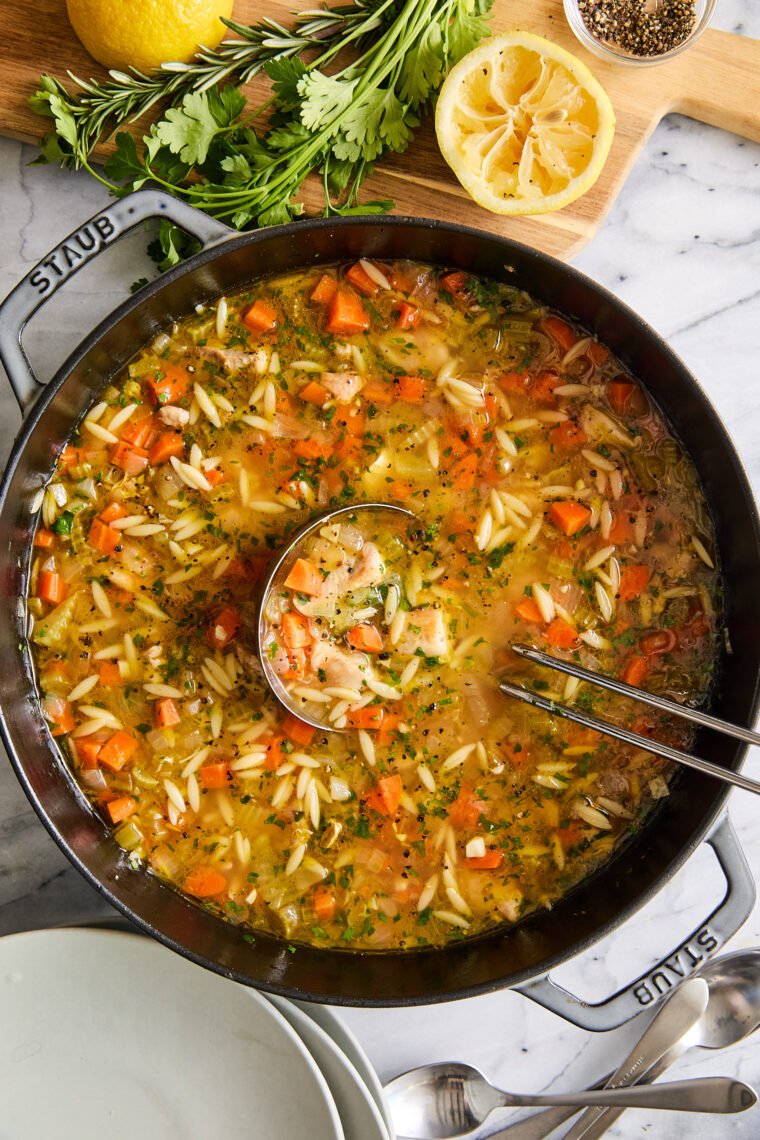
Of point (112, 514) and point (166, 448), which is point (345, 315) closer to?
point (166, 448)

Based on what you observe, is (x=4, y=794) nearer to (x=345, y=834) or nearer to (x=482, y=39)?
(x=345, y=834)

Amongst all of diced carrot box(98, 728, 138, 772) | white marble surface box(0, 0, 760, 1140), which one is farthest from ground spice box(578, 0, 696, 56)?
diced carrot box(98, 728, 138, 772)

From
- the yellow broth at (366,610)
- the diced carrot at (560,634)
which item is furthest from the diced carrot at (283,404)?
the diced carrot at (560,634)

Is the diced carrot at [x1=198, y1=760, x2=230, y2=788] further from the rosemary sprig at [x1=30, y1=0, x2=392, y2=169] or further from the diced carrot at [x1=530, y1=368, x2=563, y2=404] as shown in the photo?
the rosemary sprig at [x1=30, y1=0, x2=392, y2=169]

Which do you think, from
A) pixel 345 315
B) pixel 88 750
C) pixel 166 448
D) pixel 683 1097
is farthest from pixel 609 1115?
pixel 345 315

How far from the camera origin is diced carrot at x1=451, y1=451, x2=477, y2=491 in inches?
112

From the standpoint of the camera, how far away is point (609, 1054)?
3.30 meters

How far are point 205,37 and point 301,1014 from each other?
3311mm

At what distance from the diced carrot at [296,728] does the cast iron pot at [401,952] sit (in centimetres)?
67

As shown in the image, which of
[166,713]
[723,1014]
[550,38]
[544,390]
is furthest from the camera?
[723,1014]

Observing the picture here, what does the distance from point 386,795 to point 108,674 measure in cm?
102

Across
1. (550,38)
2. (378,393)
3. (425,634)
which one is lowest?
(425,634)

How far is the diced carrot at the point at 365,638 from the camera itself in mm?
2789

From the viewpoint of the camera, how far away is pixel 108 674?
2840 millimetres
